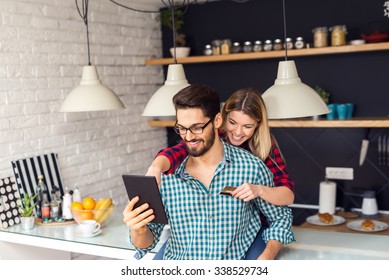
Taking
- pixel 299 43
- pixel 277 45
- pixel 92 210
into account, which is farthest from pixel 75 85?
pixel 299 43

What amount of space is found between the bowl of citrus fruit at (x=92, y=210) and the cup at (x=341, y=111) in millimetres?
1813

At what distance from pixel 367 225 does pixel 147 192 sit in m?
2.39

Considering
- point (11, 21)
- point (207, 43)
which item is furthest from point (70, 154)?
point (207, 43)

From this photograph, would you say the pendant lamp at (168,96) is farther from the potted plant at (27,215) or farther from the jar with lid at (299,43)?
the jar with lid at (299,43)

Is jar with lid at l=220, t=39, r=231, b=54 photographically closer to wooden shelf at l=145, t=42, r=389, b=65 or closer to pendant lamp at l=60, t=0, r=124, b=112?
wooden shelf at l=145, t=42, r=389, b=65

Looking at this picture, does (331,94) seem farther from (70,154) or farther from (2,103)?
(2,103)

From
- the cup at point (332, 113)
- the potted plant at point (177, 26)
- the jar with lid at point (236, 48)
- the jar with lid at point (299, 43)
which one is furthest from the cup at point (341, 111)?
the potted plant at point (177, 26)

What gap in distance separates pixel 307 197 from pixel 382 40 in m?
1.37

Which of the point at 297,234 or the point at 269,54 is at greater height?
the point at 269,54

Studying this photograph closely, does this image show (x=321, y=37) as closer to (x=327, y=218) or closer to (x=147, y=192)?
(x=327, y=218)

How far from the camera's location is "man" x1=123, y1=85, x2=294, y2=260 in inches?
76.5

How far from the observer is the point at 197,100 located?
1933mm

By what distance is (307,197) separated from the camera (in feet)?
14.5

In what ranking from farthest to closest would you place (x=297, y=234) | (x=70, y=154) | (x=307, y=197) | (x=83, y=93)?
1. (x=307, y=197)
2. (x=70, y=154)
3. (x=83, y=93)
4. (x=297, y=234)
